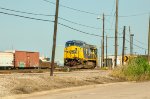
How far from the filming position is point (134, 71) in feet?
128

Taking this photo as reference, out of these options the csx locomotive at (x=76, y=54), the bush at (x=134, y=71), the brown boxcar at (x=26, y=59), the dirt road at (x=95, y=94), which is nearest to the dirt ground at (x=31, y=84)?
the dirt road at (x=95, y=94)

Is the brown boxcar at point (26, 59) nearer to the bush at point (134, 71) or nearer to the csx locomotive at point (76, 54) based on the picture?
the csx locomotive at point (76, 54)

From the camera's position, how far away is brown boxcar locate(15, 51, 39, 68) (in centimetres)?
5909

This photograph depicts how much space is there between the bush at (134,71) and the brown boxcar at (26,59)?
22905mm

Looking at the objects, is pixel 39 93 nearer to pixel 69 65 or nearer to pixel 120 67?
pixel 120 67

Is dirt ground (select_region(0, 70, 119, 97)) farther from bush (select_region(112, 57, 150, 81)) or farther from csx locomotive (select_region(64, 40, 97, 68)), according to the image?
csx locomotive (select_region(64, 40, 97, 68))

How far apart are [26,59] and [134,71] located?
25374 mm

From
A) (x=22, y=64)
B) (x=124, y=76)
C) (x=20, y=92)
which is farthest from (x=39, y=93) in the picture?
(x=22, y=64)

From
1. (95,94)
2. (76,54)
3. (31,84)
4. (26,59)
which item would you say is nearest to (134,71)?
(76,54)

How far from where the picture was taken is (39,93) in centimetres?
2094

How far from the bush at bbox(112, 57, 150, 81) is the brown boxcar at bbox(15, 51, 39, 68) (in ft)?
75.1

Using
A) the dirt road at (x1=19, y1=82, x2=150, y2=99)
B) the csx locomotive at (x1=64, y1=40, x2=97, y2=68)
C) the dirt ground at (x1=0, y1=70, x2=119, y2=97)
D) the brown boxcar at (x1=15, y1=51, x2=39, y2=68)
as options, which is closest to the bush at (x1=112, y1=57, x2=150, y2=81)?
the dirt ground at (x1=0, y1=70, x2=119, y2=97)

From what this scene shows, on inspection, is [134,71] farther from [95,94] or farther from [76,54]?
[95,94]

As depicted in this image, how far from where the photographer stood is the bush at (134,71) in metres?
38.5
